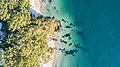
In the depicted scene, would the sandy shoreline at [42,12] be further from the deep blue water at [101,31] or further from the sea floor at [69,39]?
the deep blue water at [101,31]

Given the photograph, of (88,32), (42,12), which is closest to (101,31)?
(88,32)

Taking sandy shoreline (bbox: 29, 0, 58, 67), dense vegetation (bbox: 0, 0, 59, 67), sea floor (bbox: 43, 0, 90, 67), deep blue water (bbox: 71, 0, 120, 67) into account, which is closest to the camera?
dense vegetation (bbox: 0, 0, 59, 67)

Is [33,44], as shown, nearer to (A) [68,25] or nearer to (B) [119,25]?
(A) [68,25]

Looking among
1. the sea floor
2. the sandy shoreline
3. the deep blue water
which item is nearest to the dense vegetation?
the sandy shoreline

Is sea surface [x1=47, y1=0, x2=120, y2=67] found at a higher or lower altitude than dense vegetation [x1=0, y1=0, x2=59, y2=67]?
higher

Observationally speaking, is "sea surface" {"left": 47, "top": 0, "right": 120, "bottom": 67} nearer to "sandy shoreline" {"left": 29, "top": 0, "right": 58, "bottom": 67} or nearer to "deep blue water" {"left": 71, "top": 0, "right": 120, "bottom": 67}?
"deep blue water" {"left": 71, "top": 0, "right": 120, "bottom": 67}

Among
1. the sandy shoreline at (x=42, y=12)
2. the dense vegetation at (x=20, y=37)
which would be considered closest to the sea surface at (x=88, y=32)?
the sandy shoreline at (x=42, y=12)
